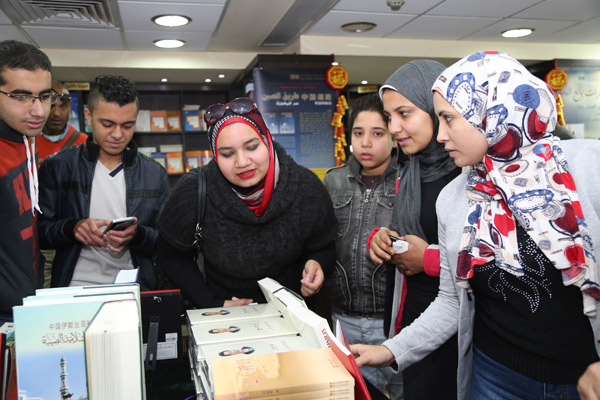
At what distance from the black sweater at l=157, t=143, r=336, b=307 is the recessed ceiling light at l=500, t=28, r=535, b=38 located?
4846mm

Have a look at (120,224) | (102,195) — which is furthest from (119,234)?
(102,195)

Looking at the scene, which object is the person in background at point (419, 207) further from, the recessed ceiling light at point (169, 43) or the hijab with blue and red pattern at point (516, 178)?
the recessed ceiling light at point (169, 43)

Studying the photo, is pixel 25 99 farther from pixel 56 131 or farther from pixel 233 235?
pixel 56 131

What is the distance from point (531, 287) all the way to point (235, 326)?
29.5 inches

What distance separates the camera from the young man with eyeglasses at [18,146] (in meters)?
1.54

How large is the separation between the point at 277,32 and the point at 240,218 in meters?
3.93

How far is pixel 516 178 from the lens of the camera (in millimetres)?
1181

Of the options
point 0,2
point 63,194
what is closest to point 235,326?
point 63,194

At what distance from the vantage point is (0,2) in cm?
381

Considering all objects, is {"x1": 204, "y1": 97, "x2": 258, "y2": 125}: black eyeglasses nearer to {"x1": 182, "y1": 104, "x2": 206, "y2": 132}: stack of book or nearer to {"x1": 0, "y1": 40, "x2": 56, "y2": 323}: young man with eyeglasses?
{"x1": 0, "y1": 40, "x2": 56, "y2": 323}: young man with eyeglasses

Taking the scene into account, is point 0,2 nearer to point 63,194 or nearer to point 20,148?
point 63,194

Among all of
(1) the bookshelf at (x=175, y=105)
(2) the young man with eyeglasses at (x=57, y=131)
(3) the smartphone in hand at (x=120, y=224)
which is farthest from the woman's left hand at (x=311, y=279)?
(1) the bookshelf at (x=175, y=105)

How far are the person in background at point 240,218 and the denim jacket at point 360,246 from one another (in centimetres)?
47

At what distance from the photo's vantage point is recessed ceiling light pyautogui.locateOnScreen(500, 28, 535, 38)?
546 centimetres
